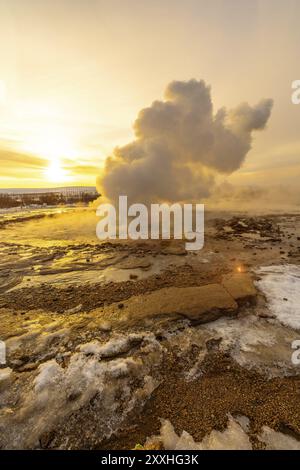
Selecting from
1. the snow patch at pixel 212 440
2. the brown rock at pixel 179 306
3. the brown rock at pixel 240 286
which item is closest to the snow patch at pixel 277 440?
the snow patch at pixel 212 440

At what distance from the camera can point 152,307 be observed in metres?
5.16

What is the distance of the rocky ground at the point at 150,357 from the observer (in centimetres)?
262

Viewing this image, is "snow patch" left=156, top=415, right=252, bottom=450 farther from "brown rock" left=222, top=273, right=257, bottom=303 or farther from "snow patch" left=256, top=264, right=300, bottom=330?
"brown rock" left=222, top=273, right=257, bottom=303

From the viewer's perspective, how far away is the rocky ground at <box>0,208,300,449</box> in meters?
2.62

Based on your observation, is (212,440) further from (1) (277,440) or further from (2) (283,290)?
(2) (283,290)

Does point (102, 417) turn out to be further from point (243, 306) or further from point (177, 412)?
point (243, 306)

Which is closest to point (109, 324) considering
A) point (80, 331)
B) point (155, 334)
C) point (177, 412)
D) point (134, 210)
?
point (80, 331)

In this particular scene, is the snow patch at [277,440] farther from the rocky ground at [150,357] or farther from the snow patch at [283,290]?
the snow patch at [283,290]

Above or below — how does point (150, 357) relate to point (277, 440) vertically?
above

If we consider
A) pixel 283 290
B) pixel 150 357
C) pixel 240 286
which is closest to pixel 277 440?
pixel 150 357

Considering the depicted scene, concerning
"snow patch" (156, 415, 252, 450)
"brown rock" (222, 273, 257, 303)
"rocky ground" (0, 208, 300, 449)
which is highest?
"brown rock" (222, 273, 257, 303)

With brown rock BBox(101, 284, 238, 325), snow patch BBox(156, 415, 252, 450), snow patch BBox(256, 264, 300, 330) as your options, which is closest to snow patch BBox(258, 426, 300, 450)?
snow patch BBox(156, 415, 252, 450)

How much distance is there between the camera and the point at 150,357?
370cm
